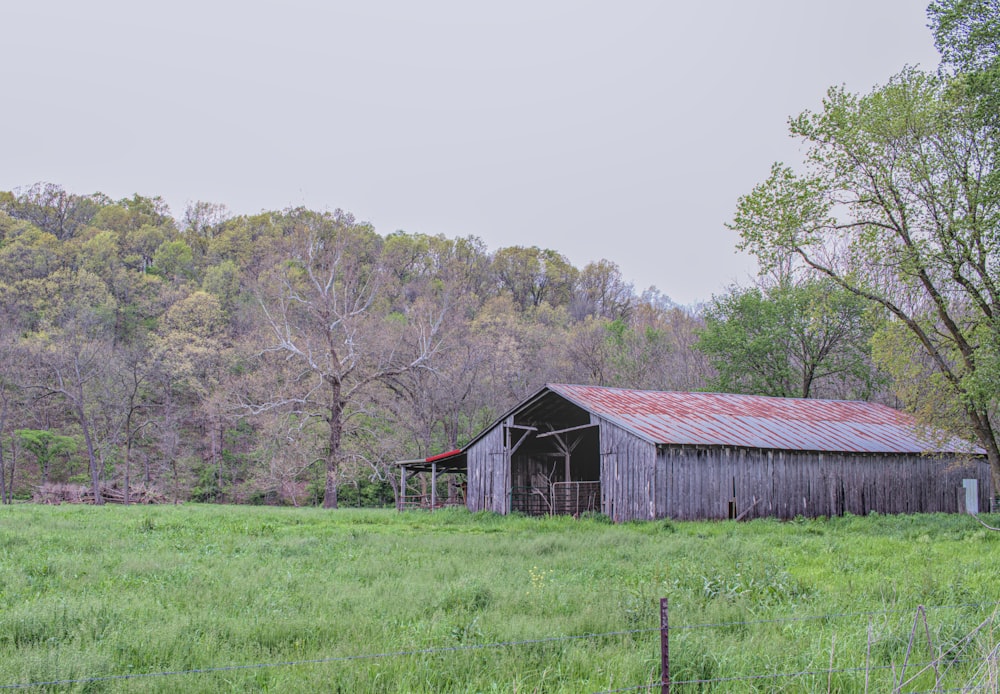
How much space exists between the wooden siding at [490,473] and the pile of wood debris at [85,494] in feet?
72.1

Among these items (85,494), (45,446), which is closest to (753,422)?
(85,494)

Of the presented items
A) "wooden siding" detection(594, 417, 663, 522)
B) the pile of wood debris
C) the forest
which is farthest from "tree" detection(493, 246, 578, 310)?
"wooden siding" detection(594, 417, 663, 522)

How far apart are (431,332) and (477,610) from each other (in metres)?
36.3

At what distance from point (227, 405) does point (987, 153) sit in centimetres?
4038

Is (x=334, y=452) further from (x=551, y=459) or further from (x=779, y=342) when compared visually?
(x=779, y=342)

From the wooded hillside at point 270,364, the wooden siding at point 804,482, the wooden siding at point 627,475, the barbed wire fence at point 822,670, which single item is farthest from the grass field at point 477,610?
the wooded hillside at point 270,364

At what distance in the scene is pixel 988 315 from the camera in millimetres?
23281

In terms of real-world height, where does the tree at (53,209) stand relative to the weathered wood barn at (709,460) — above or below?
above

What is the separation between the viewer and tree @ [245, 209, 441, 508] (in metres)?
43.7

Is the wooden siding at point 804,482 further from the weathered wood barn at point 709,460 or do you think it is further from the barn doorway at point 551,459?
the barn doorway at point 551,459

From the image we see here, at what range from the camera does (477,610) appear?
35.0 ft

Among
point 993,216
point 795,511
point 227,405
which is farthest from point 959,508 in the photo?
point 227,405

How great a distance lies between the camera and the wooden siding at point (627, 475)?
27109mm

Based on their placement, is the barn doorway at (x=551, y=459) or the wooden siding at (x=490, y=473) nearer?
the barn doorway at (x=551, y=459)
